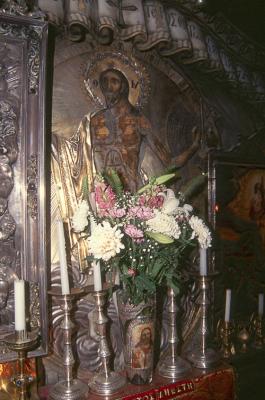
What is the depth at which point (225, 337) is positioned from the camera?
9.01ft

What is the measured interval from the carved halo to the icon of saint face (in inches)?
1.1

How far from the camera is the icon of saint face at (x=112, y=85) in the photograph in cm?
243

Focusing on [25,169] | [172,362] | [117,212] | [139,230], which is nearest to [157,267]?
[139,230]

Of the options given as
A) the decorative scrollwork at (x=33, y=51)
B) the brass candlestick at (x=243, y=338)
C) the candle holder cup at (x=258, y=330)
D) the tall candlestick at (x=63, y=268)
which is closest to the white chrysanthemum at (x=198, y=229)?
the tall candlestick at (x=63, y=268)

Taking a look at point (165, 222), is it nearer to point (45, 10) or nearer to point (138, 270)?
point (138, 270)

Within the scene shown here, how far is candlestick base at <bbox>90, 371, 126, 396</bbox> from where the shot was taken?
6.14 ft

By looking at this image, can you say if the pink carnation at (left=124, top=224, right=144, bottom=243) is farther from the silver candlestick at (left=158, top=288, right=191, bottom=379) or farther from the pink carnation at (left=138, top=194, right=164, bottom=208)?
the silver candlestick at (left=158, top=288, right=191, bottom=379)

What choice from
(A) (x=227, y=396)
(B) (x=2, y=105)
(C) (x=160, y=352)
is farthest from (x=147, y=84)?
(A) (x=227, y=396)

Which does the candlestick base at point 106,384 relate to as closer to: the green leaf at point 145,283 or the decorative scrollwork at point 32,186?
the green leaf at point 145,283

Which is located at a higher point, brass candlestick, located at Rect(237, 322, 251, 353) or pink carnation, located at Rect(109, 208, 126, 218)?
pink carnation, located at Rect(109, 208, 126, 218)

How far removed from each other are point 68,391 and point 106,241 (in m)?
0.72

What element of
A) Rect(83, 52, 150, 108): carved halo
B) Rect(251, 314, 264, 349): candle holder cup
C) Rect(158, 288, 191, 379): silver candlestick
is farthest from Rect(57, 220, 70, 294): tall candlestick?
Rect(251, 314, 264, 349): candle holder cup

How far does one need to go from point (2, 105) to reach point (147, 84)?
3.25ft

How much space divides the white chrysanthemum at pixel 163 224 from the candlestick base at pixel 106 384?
29.0 inches
